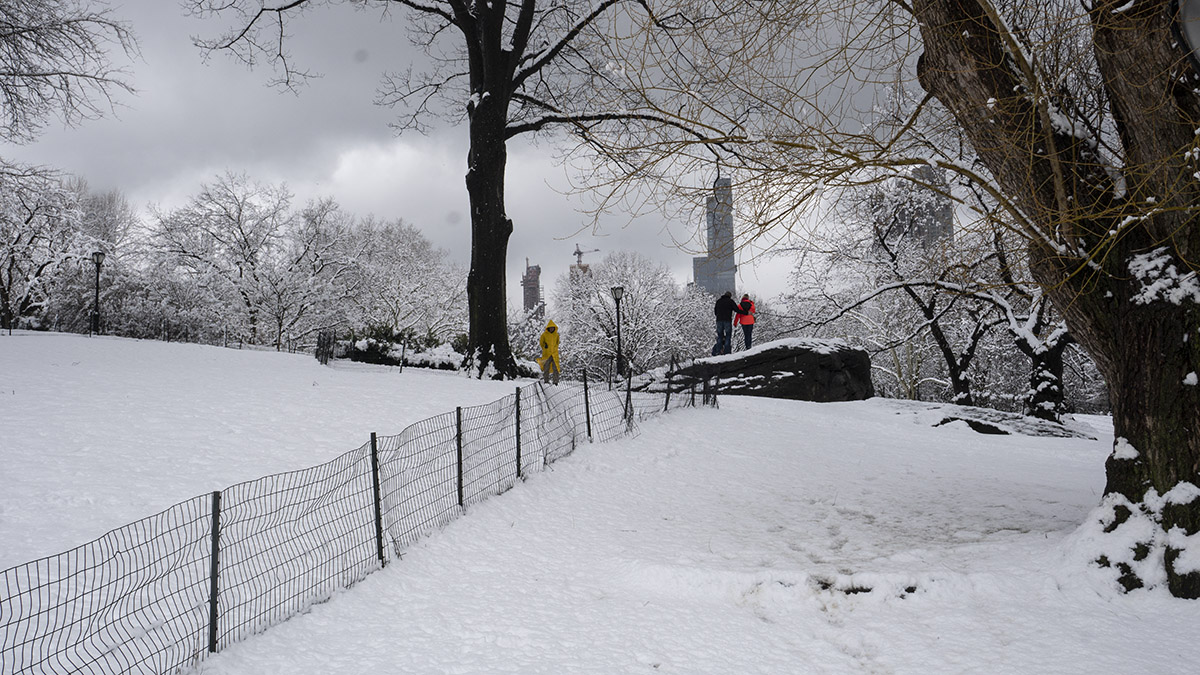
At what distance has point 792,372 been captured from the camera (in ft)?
56.1

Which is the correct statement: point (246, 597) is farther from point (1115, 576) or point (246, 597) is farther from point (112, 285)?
point (112, 285)

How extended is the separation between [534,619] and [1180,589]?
4.33 meters

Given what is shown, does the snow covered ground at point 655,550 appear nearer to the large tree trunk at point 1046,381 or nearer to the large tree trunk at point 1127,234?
the large tree trunk at point 1127,234

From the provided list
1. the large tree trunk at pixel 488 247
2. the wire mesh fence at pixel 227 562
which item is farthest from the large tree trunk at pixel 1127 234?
the large tree trunk at pixel 488 247

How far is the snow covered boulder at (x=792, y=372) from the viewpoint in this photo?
16.9 m

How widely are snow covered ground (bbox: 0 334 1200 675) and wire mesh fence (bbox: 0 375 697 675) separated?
214mm

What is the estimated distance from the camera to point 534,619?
4531 mm

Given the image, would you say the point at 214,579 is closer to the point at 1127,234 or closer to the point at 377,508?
the point at 377,508

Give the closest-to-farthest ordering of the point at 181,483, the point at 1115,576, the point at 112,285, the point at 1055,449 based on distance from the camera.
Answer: the point at 1115,576 → the point at 181,483 → the point at 1055,449 → the point at 112,285

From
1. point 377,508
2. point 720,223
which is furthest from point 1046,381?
point 377,508

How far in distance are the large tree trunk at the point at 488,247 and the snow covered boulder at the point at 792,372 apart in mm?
4002

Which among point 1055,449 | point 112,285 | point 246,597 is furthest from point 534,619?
point 112,285

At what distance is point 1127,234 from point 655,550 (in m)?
4.41

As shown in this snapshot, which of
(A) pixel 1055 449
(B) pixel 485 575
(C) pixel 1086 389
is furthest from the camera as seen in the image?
(C) pixel 1086 389
